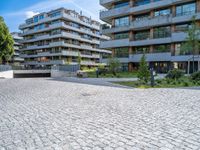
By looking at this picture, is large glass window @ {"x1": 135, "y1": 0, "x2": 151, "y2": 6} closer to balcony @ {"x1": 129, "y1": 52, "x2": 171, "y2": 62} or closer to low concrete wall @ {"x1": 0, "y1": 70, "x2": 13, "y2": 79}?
balcony @ {"x1": 129, "y1": 52, "x2": 171, "y2": 62}

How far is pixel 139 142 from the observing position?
4.38 metres

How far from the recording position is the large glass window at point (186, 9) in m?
32.0

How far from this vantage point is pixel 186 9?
32.7 metres

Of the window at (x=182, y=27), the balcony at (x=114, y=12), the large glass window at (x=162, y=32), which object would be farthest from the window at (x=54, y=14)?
the window at (x=182, y=27)

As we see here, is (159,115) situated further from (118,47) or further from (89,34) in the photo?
(89,34)

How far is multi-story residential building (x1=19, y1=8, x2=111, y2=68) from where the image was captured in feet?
182

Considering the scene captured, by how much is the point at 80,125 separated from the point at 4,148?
88.4 inches

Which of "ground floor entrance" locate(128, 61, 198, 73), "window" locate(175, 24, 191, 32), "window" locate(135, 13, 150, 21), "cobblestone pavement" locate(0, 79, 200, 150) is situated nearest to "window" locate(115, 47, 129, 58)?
"ground floor entrance" locate(128, 61, 198, 73)

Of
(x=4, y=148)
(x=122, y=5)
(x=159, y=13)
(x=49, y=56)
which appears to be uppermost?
(x=122, y=5)

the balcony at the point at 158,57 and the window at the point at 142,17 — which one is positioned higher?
the window at the point at 142,17

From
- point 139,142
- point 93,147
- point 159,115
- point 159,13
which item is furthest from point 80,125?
point 159,13

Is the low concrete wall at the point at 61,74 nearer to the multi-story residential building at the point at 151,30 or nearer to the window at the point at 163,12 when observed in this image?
the multi-story residential building at the point at 151,30

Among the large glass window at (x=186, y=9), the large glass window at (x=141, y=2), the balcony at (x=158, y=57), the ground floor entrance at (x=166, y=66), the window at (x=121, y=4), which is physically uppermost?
the window at (x=121, y=4)

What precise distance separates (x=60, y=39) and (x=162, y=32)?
3276cm
